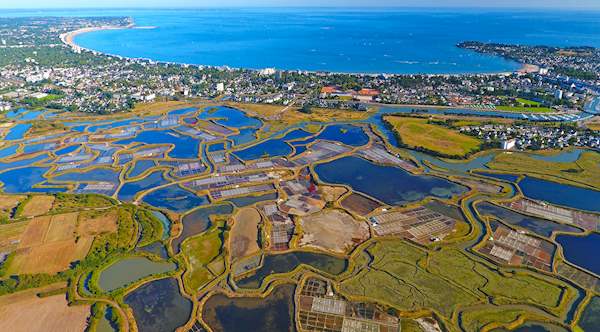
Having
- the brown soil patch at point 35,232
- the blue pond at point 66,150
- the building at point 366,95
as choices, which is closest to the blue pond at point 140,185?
the brown soil patch at point 35,232

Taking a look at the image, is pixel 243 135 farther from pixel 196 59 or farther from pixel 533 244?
pixel 196 59

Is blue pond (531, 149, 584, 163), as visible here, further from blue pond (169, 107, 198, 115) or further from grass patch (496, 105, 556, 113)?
blue pond (169, 107, 198, 115)

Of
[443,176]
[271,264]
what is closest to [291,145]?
[443,176]

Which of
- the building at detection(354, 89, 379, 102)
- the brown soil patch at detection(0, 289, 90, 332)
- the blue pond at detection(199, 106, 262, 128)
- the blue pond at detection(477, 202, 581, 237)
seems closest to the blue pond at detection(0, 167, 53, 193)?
the brown soil patch at detection(0, 289, 90, 332)

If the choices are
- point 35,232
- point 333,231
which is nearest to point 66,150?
point 35,232

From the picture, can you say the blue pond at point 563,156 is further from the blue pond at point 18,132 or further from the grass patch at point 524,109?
the blue pond at point 18,132

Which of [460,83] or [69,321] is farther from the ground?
[460,83]

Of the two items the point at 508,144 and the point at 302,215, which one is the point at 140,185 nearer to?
the point at 302,215
